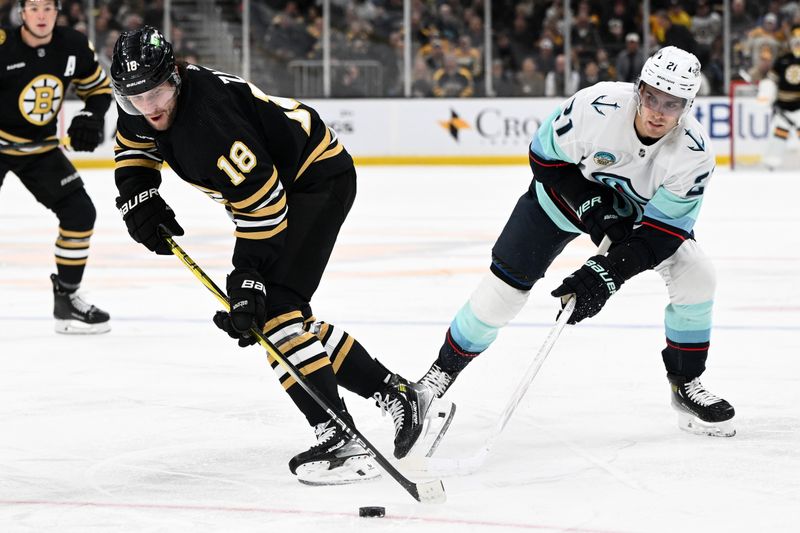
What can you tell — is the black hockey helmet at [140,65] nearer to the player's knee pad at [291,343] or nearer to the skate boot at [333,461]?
the player's knee pad at [291,343]

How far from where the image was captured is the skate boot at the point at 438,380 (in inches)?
135

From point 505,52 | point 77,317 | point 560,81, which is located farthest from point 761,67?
point 77,317

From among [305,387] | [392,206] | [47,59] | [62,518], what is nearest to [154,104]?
[305,387]

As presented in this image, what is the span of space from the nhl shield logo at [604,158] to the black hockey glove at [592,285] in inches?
10.5

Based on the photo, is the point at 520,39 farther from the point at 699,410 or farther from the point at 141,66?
the point at 141,66

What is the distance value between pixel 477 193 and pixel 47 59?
19.0ft

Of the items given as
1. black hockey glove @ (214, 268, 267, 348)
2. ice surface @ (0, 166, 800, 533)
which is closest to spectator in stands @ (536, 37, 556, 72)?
ice surface @ (0, 166, 800, 533)

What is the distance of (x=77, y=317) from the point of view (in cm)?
474

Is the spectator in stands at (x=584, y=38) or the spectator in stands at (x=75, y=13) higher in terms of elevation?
the spectator in stands at (x=75, y=13)

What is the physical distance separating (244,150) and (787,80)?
10.1 meters

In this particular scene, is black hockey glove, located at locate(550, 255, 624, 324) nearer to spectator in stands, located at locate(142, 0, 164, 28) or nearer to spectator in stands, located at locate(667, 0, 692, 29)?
spectator in stands, located at locate(667, 0, 692, 29)

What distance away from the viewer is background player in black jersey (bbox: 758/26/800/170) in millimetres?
11719

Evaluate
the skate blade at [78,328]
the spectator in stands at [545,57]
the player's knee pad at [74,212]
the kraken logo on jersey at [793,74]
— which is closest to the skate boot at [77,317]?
the skate blade at [78,328]

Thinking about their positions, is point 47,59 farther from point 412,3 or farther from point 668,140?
point 412,3
